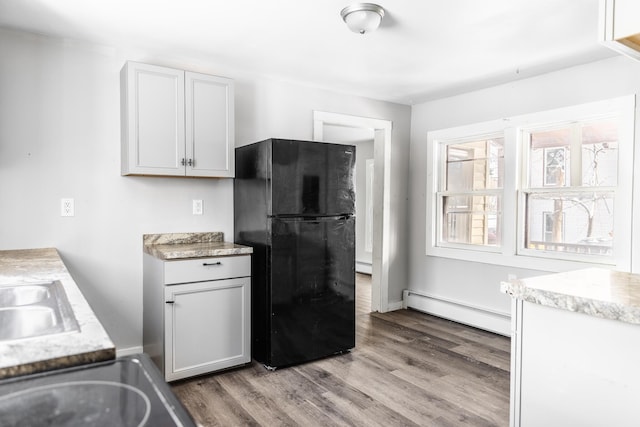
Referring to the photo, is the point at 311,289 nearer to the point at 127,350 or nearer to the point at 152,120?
the point at 127,350

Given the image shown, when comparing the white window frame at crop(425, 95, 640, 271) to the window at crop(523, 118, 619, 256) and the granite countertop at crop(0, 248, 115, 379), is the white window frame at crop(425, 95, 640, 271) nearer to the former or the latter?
the window at crop(523, 118, 619, 256)

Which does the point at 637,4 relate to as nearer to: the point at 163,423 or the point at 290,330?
the point at 163,423

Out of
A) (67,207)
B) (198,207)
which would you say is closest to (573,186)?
(198,207)

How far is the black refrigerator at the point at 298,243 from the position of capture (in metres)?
2.94

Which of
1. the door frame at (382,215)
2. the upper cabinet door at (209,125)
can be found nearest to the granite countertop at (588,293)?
the upper cabinet door at (209,125)

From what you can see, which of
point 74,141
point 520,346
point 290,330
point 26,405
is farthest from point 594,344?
point 74,141

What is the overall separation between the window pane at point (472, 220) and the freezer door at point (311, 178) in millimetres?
1518

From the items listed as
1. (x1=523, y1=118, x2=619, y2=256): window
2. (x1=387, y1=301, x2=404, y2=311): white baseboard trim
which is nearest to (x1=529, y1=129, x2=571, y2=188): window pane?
(x1=523, y1=118, x2=619, y2=256): window

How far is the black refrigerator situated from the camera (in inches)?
116

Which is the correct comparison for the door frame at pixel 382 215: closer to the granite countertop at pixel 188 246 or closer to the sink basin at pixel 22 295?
the granite countertop at pixel 188 246

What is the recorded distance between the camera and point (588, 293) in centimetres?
140

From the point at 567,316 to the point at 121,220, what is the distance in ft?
9.00

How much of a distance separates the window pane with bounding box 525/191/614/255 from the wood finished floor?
3.08 ft

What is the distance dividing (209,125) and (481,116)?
2520mm
